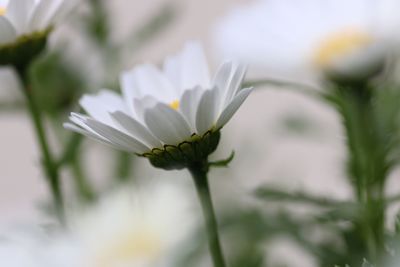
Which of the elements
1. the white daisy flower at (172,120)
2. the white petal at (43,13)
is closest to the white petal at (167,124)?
the white daisy flower at (172,120)

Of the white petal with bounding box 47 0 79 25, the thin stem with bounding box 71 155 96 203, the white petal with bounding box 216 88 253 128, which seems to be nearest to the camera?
the white petal with bounding box 216 88 253 128

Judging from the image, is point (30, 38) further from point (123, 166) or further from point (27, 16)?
point (123, 166)

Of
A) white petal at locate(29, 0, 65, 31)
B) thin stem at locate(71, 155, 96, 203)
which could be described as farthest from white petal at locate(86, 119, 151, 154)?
thin stem at locate(71, 155, 96, 203)

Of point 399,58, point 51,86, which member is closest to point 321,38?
point 399,58

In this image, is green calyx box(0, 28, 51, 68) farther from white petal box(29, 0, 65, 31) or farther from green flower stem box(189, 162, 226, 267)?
green flower stem box(189, 162, 226, 267)

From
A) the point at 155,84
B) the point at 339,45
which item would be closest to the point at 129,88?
the point at 155,84

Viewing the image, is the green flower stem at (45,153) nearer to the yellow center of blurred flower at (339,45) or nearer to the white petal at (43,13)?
the white petal at (43,13)
